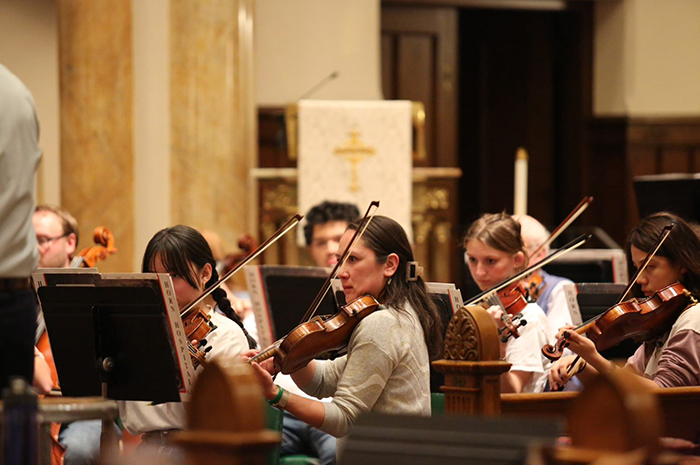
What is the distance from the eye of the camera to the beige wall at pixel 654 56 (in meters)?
9.43

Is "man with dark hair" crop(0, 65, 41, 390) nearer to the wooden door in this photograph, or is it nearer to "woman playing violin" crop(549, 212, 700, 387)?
"woman playing violin" crop(549, 212, 700, 387)

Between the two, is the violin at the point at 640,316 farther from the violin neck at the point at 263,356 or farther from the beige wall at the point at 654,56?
the beige wall at the point at 654,56

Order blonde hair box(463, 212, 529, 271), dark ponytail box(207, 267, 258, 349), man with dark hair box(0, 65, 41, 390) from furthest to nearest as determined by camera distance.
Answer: blonde hair box(463, 212, 529, 271) < dark ponytail box(207, 267, 258, 349) < man with dark hair box(0, 65, 41, 390)

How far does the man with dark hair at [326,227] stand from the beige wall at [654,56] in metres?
5.26

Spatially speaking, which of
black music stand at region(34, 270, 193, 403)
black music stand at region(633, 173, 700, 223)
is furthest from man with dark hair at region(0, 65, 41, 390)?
black music stand at region(633, 173, 700, 223)

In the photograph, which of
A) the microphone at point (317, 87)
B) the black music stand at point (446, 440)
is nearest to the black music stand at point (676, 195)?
the black music stand at point (446, 440)

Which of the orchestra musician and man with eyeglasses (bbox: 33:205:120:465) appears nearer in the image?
man with eyeglasses (bbox: 33:205:120:465)

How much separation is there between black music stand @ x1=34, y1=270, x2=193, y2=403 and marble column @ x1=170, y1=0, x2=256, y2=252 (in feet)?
11.8

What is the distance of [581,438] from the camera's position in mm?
1475

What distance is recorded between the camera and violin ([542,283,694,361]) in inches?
121

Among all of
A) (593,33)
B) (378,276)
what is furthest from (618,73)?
(378,276)

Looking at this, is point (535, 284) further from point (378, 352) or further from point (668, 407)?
point (378, 352)

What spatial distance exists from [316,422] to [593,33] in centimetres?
808

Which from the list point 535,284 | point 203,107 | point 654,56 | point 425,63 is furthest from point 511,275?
point 654,56
